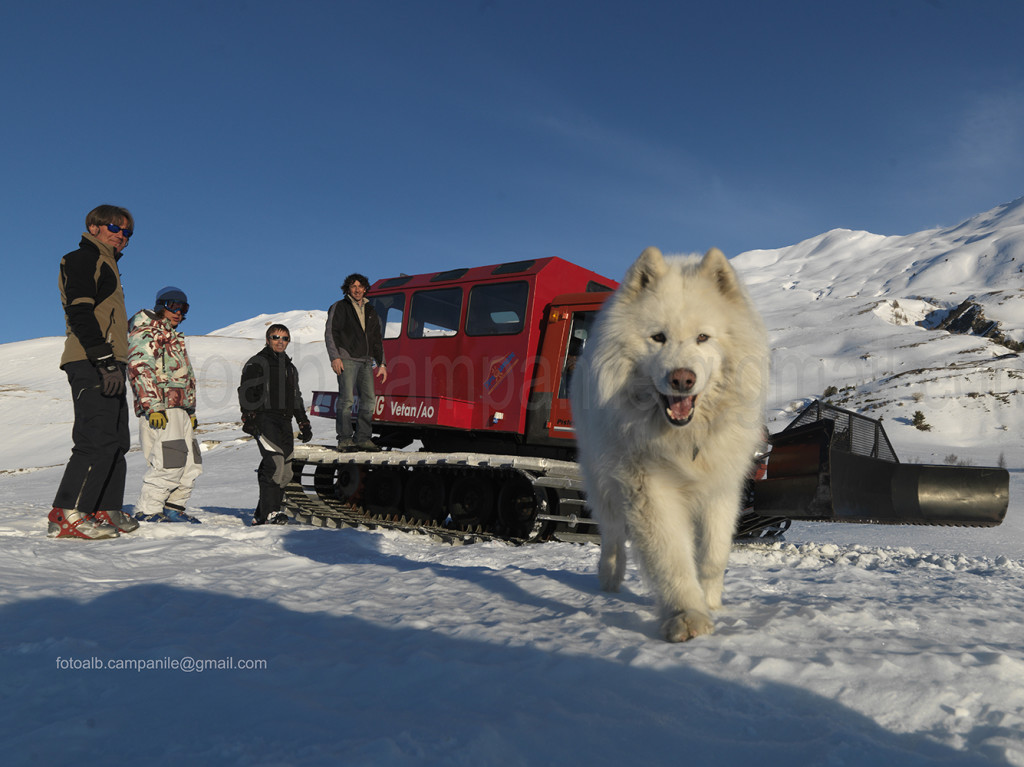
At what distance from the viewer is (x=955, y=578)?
423 cm

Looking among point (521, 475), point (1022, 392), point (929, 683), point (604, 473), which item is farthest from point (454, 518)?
point (1022, 392)

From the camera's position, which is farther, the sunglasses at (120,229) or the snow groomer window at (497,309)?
the snow groomer window at (497,309)

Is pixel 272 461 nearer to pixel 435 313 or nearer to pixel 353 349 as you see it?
pixel 353 349

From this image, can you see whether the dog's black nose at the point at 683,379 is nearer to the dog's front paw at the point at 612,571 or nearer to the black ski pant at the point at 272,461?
the dog's front paw at the point at 612,571

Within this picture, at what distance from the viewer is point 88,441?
4656 mm

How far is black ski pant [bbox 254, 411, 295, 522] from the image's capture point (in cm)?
714

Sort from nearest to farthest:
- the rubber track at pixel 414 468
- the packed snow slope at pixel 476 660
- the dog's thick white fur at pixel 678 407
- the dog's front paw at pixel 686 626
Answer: the packed snow slope at pixel 476 660
the dog's front paw at pixel 686 626
the dog's thick white fur at pixel 678 407
the rubber track at pixel 414 468

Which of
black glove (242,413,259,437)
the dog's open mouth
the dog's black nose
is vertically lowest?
black glove (242,413,259,437)

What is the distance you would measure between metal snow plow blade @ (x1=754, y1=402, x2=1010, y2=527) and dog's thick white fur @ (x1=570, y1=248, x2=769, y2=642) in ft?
9.24

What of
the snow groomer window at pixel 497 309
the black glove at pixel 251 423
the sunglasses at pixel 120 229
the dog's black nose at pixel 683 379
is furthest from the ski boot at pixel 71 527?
the snow groomer window at pixel 497 309

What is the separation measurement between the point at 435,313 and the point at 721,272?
6.14 m

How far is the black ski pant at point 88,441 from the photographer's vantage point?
4.63 meters

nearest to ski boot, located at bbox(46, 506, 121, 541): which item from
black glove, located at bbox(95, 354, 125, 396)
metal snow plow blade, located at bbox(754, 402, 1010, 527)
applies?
black glove, located at bbox(95, 354, 125, 396)

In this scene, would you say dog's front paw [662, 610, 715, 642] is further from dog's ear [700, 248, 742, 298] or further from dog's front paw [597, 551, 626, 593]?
dog's ear [700, 248, 742, 298]
